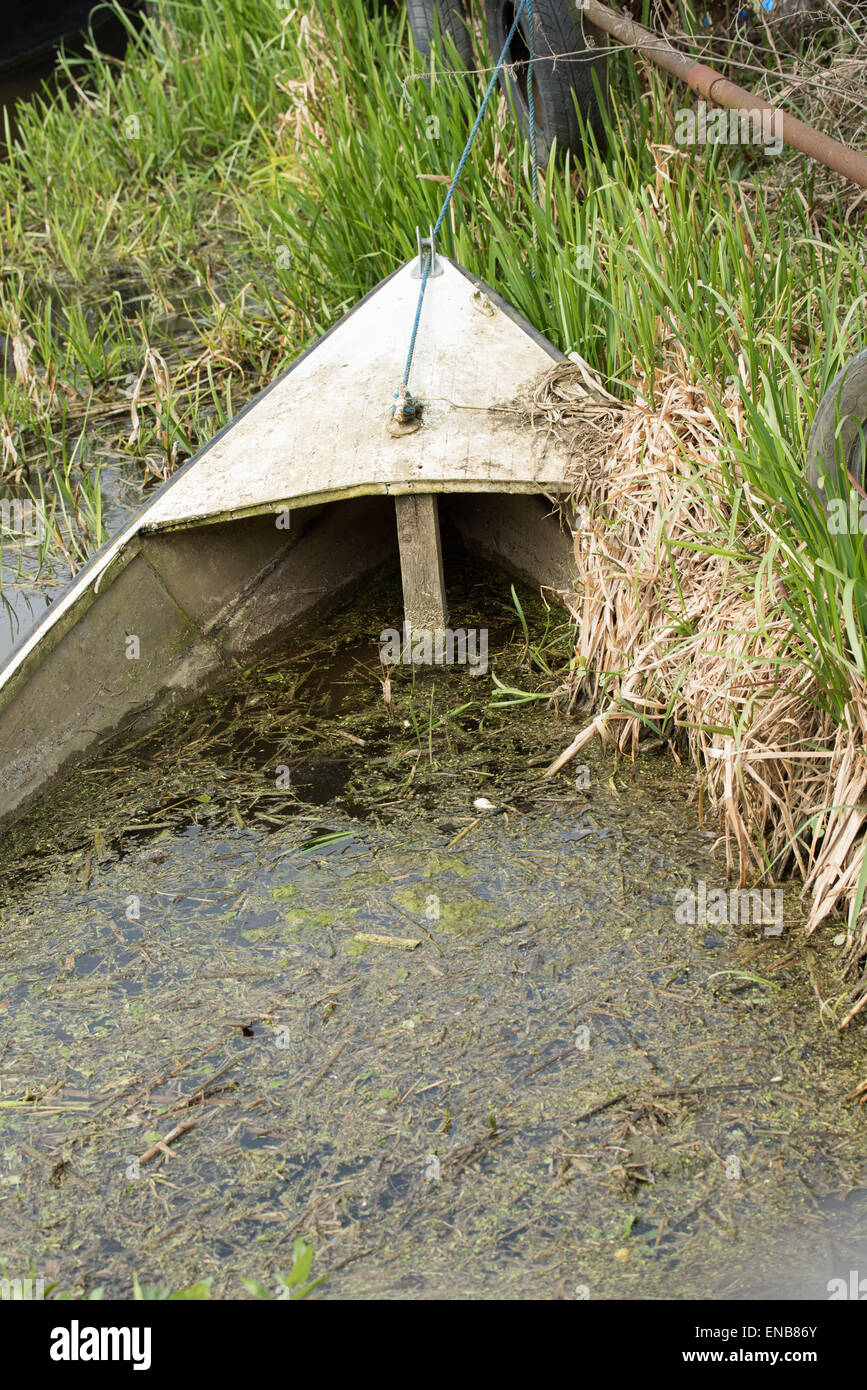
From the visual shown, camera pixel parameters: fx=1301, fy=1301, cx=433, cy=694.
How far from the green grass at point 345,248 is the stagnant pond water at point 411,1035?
60cm

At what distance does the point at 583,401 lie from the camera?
329 cm

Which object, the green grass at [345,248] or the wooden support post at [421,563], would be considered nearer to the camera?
the green grass at [345,248]

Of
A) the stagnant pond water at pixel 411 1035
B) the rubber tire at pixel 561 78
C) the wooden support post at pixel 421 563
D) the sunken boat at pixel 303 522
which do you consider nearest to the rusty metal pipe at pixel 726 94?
the rubber tire at pixel 561 78

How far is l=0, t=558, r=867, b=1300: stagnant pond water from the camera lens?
1.93m

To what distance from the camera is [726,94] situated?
3154mm

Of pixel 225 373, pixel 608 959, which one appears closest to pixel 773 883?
pixel 608 959

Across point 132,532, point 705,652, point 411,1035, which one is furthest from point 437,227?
point 411,1035

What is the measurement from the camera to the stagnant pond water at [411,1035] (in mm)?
1934

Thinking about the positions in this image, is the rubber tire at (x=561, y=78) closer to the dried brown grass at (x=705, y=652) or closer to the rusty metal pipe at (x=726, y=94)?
the rusty metal pipe at (x=726, y=94)

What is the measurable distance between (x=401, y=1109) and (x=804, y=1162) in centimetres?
64

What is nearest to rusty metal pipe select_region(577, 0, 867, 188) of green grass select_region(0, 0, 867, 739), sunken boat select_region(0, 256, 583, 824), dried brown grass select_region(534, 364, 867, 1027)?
green grass select_region(0, 0, 867, 739)

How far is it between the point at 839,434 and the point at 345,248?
8.47 feet

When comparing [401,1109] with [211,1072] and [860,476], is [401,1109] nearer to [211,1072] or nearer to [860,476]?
[211,1072]

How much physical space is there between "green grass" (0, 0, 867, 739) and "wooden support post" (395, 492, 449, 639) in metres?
0.59
